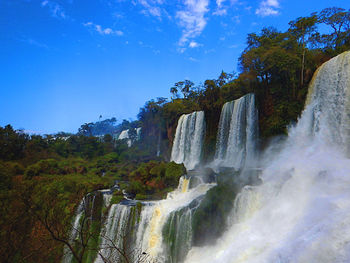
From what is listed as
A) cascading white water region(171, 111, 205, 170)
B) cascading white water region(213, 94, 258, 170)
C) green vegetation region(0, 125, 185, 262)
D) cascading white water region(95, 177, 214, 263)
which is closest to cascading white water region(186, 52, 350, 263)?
cascading white water region(95, 177, 214, 263)

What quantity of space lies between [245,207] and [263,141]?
28.5 feet

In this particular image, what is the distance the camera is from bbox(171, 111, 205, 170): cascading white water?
24.2 meters

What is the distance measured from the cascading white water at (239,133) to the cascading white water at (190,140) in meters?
3.57

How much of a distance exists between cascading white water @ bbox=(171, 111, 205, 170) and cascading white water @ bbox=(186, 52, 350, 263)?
33.4ft

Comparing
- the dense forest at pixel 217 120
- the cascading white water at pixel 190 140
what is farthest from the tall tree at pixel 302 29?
the cascading white water at pixel 190 140

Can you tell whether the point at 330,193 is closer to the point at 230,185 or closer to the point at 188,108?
the point at 230,185

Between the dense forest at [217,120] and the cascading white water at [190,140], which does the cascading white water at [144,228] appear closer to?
the dense forest at [217,120]

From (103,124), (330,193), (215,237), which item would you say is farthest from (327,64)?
(103,124)

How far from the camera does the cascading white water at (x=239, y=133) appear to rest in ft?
58.5

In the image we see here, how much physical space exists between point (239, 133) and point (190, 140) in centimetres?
763

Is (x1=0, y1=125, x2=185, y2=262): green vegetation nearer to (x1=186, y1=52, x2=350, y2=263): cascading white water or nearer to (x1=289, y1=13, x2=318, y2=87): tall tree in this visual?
(x1=186, y1=52, x2=350, y2=263): cascading white water

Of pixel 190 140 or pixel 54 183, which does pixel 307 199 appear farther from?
pixel 54 183

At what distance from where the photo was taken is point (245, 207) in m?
10.1

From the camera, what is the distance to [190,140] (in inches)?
997
